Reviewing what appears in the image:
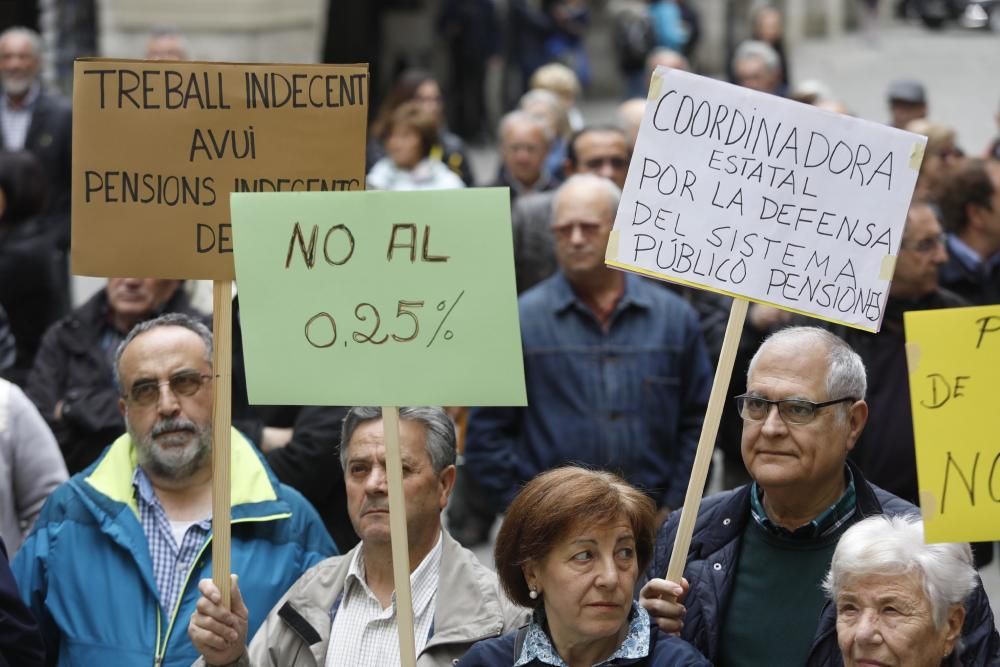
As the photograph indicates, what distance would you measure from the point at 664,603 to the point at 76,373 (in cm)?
289

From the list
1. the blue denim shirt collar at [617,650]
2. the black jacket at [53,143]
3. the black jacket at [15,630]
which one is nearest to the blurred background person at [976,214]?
the blue denim shirt collar at [617,650]

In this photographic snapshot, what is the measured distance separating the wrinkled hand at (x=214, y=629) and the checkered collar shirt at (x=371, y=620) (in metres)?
0.24

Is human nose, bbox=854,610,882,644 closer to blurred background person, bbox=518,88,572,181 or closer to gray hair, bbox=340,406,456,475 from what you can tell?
gray hair, bbox=340,406,456,475

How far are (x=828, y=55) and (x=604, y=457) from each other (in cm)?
2342

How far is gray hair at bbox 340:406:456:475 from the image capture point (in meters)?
4.39

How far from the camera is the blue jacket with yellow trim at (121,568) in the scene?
180 inches

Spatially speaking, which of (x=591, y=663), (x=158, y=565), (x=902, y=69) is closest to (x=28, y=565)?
(x=158, y=565)

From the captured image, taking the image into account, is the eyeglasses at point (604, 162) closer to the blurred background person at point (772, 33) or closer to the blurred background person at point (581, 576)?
the blurred background person at point (581, 576)

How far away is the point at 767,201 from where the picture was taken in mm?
4156

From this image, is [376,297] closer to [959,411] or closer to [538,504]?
[538,504]

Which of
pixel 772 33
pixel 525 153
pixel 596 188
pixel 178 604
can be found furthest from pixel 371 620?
pixel 772 33

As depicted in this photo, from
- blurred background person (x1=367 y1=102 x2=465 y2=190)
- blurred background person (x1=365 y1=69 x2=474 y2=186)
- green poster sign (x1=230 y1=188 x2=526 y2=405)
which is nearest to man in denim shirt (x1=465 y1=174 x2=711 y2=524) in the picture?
green poster sign (x1=230 y1=188 x2=526 y2=405)

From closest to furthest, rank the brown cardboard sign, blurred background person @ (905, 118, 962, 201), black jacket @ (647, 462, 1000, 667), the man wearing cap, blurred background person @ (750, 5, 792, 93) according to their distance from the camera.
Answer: black jacket @ (647, 462, 1000, 667), the brown cardboard sign, blurred background person @ (905, 118, 962, 201), the man wearing cap, blurred background person @ (750, 5, 792, 93)

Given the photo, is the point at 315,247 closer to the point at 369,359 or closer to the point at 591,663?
the point at 369,359
